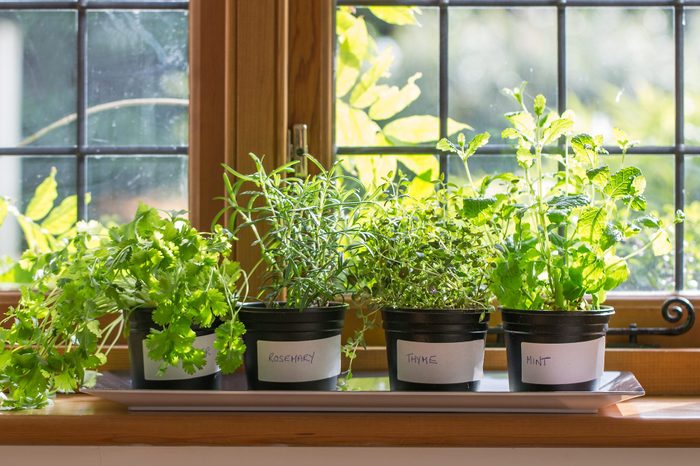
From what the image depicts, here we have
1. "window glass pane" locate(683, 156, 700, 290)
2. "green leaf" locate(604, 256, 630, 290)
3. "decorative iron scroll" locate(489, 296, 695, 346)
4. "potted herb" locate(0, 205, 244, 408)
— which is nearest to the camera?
"potted herb" locate(0, 205, 244, 408)

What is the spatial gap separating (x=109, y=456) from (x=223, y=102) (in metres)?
0.63

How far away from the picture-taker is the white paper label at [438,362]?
1.08 meters

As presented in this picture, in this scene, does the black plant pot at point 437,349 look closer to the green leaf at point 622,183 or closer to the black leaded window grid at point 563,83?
the green leaf at point 622,183

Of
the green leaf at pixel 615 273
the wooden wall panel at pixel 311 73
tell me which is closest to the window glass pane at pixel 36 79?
the wooden wall panel at pixel 311 73

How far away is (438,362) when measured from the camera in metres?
1.08

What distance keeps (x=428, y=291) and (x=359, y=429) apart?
223mm

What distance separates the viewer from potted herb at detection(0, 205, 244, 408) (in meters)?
1.04

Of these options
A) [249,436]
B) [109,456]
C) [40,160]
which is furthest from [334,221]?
[40,160]

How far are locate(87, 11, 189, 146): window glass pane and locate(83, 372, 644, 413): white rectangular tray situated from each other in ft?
1.84

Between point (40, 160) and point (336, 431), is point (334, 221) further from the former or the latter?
point (40, 160)

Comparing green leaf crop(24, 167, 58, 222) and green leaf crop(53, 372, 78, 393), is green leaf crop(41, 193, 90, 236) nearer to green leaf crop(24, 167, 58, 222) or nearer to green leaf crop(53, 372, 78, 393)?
green leaf crop(24, 167, 58, 222)

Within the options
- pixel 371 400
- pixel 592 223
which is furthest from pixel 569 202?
pixel 371 400

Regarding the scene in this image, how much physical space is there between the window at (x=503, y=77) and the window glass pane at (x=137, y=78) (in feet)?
1.00

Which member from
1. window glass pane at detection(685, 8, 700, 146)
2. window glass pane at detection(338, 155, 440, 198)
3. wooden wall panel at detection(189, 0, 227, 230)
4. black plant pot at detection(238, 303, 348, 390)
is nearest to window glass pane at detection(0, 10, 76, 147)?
wooden wall panel at detection(189, 0, 227, 230)
